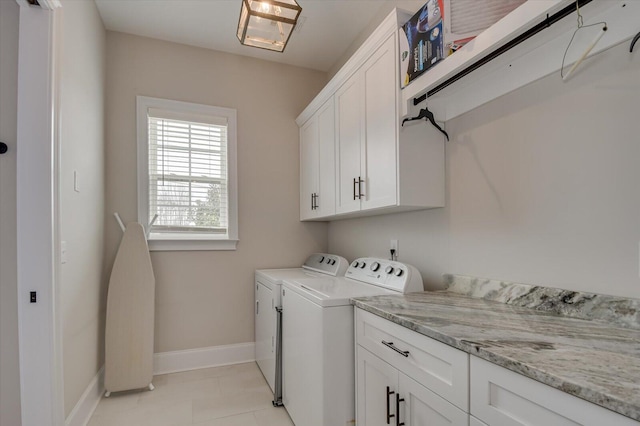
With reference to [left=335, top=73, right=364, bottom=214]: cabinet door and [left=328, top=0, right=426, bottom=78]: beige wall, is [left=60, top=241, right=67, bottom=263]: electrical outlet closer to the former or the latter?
[left=335, top=73, right=364, bottom=214]: cabinet door

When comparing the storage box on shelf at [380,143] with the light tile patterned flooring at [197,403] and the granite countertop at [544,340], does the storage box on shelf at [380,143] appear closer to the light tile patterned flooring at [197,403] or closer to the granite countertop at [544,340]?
the granite countertop at [544,340]

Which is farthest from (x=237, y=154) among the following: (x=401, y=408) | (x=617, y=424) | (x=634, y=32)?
(x=617, y=424)

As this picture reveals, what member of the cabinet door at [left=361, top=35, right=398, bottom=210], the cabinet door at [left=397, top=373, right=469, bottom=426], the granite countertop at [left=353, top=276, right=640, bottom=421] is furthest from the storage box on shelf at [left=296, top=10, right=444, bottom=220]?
the cabinet door at [left=397, top=373, right=469, bottom=426]

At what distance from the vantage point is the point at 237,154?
3.24 metres

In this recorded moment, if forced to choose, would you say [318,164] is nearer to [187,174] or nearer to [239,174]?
[239,174]

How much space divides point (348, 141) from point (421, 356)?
1.56 metres

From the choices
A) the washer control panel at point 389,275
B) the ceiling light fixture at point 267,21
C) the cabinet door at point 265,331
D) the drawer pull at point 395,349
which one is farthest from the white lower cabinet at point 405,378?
the ceiling light fixture at point 267,21

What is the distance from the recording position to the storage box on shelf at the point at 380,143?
5.99ft

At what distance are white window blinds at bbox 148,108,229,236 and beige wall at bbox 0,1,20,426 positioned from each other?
1.27 meters

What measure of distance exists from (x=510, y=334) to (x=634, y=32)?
1.05m

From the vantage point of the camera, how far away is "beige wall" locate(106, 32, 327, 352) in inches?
114

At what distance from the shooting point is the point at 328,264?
9.27 feet

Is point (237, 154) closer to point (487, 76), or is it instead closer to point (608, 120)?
point (487, 76)

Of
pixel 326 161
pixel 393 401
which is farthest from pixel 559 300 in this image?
pixel 326 161
